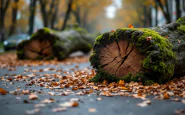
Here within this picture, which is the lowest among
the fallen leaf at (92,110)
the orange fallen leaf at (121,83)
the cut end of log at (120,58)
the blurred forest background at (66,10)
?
the fallen leaf at (92,110)

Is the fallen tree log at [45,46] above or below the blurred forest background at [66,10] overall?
below

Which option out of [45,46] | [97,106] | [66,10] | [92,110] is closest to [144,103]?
[97,106]

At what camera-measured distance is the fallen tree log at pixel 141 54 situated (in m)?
5.60

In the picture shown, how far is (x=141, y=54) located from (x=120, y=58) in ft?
1.82

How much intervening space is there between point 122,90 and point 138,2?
29.2 meters

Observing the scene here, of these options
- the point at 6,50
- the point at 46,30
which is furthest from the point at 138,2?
the point at 46,30

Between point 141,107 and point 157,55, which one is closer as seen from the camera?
point 141,107

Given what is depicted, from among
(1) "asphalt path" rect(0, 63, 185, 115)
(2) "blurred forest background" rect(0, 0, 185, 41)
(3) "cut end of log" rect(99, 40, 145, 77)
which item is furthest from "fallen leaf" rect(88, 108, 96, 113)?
(2) "blurred forest background" rect(0, 0, 185, 41)

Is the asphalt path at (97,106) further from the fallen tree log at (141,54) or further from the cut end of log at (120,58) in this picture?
the cut end of log at (120,58)

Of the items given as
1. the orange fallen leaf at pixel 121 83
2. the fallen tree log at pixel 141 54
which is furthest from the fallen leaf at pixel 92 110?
the fallen tree log at pixel 141 54

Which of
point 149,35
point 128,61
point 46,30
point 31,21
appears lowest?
point 128,61

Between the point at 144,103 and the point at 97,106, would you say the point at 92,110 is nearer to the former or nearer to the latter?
the point at 97,106

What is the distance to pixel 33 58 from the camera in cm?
1402

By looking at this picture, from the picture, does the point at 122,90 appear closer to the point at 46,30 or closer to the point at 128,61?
the point at 128,61
